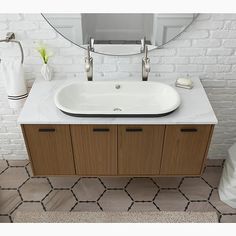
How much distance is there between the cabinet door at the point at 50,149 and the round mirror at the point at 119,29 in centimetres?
62

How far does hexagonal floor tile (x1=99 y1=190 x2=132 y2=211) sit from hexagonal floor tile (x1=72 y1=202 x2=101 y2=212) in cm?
5

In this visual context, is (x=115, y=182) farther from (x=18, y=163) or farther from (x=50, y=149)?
(x=18, y=163)

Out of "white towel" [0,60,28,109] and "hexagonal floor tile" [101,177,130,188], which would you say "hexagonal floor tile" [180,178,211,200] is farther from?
"white towel" [0,60,28,109]

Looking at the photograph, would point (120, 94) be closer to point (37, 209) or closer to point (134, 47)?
point (134, 47)

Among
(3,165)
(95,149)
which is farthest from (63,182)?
(95,149)

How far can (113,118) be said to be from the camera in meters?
1.84

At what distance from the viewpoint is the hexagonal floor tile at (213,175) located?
8.35ft

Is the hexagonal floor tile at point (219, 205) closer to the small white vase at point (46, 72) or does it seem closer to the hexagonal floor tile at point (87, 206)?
the hexagonal floor tile at point (87, 206)

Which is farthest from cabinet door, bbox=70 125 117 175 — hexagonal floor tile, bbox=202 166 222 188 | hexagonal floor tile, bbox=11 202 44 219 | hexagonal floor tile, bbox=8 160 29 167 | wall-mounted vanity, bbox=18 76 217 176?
hexagonal floor tile, bbox=202 166 222 188

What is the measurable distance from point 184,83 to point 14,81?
115 cm

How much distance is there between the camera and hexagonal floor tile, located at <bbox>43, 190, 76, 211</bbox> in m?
2.35

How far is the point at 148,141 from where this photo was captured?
1.94 metres

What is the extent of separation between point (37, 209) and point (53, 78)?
997mm

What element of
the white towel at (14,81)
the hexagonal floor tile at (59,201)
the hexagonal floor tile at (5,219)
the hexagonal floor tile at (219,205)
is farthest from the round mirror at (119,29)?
the hexagonal floor tile at (5,219)
